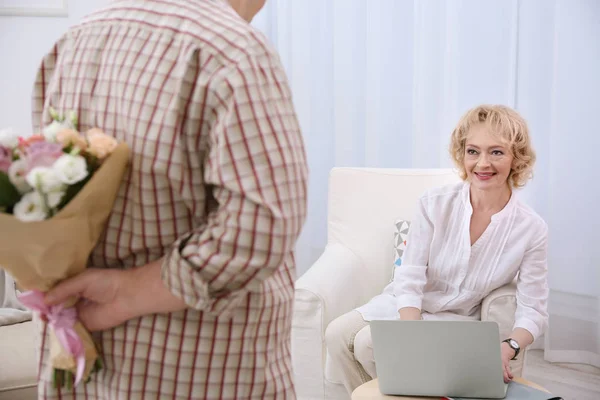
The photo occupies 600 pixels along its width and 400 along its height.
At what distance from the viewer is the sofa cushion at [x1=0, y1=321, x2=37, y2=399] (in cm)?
213

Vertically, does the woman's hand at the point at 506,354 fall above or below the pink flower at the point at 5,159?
below

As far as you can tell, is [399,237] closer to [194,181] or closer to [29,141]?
[194,181]

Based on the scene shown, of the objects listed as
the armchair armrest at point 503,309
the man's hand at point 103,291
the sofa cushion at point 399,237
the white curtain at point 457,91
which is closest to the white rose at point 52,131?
the man's hand at point 103,291

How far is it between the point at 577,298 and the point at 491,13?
130 centimetres

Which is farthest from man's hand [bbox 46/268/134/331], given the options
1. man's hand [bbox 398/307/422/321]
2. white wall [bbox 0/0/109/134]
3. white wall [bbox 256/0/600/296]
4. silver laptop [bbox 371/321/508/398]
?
white wall [bbox 0/0/109/134]

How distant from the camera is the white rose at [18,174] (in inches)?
32.4

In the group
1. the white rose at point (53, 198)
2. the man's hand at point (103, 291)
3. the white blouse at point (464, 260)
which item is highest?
the white rose at point (53, 198)

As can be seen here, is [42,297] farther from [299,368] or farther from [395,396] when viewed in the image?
[299,368]

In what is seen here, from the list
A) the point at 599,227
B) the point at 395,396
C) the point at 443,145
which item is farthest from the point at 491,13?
the point at 395,396

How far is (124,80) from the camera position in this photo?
911 mm

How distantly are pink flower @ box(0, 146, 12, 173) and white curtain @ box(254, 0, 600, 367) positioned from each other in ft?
8.84

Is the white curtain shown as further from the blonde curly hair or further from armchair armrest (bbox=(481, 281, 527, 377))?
armchair armrest (bbox=(481, 281, 527, 377))

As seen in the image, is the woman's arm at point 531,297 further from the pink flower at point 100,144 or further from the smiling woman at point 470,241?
the pink flower at point 100,144

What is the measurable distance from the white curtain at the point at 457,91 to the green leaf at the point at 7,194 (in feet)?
8.88
